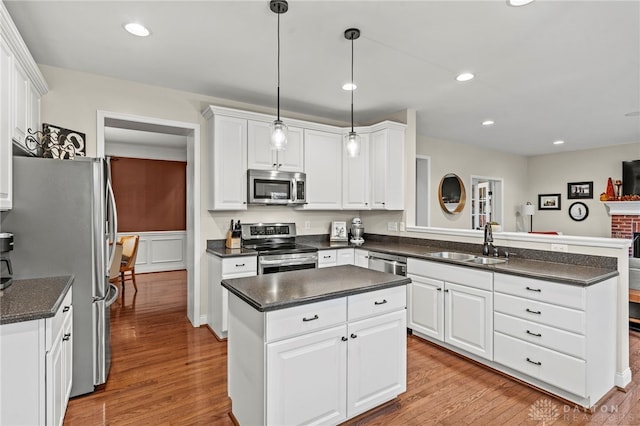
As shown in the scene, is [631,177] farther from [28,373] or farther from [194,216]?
[28,373]

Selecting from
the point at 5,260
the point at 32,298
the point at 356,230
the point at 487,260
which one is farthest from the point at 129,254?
the point at 487,260

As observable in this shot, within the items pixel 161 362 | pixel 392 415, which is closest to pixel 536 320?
pixel 392 415

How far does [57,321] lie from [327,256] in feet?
8.86

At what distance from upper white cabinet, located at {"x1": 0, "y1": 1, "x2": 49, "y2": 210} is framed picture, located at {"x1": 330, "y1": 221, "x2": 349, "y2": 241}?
339cm

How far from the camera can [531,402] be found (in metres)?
2.35

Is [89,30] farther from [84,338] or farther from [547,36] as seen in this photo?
[547,36]

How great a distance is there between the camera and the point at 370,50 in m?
2.76

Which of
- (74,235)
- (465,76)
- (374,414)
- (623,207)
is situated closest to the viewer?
(374,414)

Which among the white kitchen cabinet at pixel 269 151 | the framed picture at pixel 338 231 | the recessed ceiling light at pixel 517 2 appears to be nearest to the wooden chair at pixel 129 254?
the white kitchen cabinet at pixel 269 151

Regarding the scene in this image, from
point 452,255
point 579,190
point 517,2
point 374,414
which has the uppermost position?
point 517,2

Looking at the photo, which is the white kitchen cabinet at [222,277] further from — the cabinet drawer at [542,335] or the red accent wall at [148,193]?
the red accent wall at [148,193]

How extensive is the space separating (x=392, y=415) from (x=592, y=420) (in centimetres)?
128

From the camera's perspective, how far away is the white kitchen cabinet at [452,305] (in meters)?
2.80

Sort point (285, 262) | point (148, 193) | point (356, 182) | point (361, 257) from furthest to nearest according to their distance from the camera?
1. point (148, 193)
2. point (356, 182)
3. point (361, 257)
4. point (285, 262)
